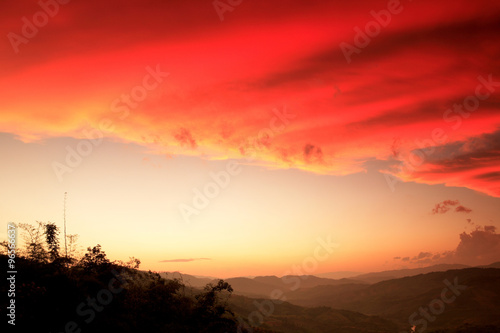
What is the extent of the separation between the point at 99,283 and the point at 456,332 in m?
194

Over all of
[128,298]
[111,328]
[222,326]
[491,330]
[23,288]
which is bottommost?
[491,330]

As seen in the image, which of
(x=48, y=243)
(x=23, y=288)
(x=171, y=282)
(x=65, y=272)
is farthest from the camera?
(x=171, y=282)

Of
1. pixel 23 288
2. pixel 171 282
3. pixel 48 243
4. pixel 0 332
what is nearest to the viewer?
pixel 0 332

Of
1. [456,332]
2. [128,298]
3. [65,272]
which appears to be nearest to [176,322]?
[128,298]

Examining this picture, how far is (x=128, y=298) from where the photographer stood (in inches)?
1781

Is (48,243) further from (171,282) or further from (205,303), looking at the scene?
(205,303)

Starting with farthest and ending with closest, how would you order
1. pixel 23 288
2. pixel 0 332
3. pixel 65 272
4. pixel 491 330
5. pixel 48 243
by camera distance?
pixel 491 330
pixel 48 243
pixel 65 272
pixel 23 288
pixel 0 332

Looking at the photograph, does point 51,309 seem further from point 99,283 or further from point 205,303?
point 205,303

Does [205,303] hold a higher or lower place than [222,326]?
higher

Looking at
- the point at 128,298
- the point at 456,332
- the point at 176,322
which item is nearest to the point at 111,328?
the point at 128,298

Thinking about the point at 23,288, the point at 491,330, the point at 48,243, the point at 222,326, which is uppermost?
the point at 48,243

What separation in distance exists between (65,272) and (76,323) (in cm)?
620

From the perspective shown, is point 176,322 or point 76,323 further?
point 176,322

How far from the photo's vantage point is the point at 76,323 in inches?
1538
